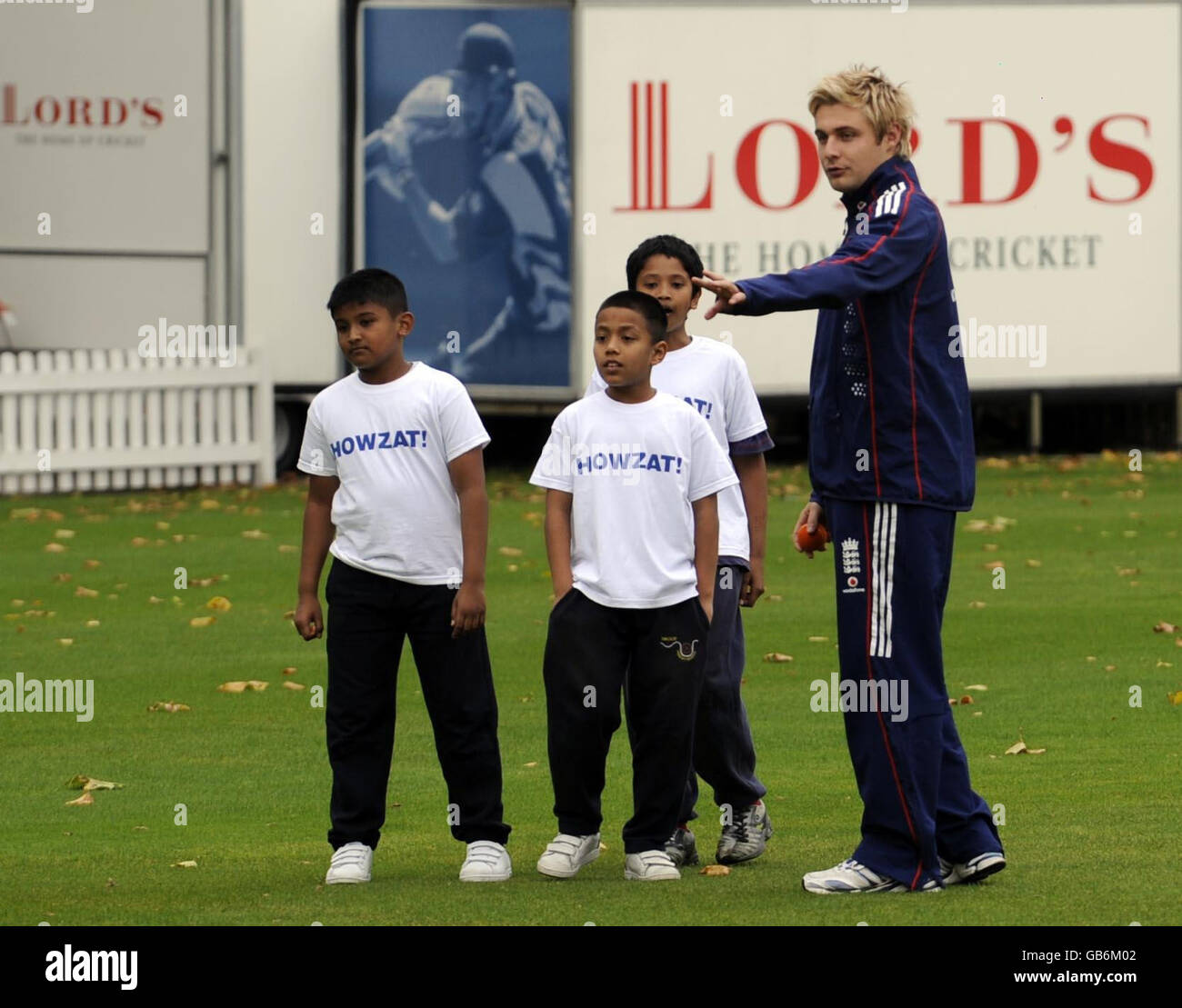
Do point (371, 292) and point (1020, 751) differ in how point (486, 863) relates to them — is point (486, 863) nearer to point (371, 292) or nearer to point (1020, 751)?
point (371, 292)

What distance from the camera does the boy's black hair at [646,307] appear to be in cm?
620

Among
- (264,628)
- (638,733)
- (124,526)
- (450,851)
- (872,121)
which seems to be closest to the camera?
(872,121)

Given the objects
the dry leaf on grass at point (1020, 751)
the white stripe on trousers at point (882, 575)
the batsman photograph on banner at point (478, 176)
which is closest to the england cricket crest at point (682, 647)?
the white stripe on trousers at point (882, 575)

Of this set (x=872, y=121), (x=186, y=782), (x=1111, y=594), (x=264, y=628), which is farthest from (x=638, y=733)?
(x=1111, y=594)

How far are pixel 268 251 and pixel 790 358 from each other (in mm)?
4658

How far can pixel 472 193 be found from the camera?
64.4ft

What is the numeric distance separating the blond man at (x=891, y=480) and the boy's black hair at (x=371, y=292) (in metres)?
1.23

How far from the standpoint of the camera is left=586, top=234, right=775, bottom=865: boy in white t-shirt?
21.3 feet

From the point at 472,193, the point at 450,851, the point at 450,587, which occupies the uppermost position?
the point at 472,193

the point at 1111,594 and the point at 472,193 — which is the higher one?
the point at 472,193

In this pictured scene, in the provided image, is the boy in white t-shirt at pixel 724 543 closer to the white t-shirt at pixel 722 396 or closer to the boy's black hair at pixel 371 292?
the white t-shirt at pixel 722 396

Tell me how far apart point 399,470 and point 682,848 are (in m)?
1.35

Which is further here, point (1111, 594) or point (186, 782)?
point (1111, 594)
